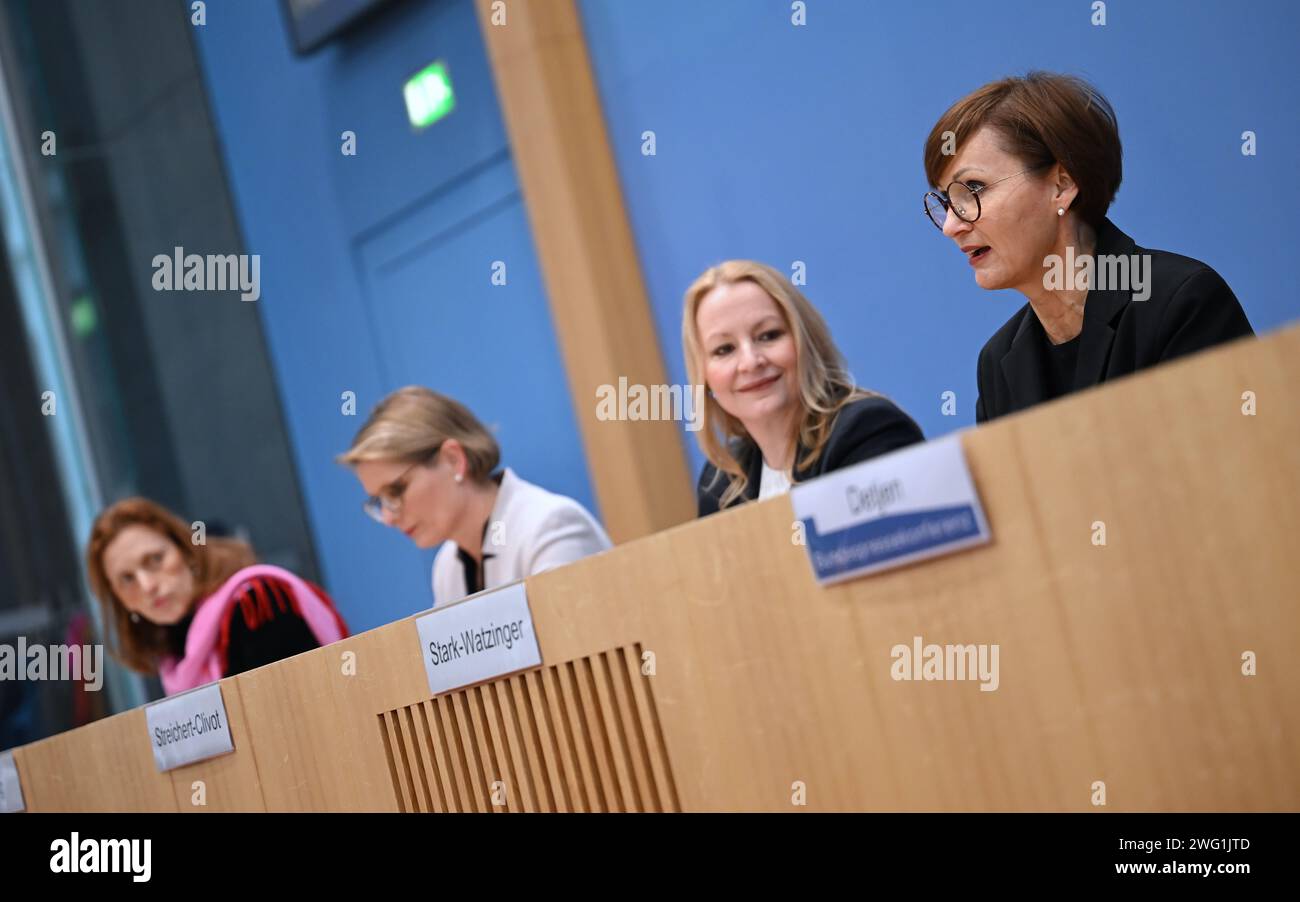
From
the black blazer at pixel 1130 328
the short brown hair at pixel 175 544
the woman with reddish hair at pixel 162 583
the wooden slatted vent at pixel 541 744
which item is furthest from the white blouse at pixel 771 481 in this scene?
the short brown hair at pixel 175 544

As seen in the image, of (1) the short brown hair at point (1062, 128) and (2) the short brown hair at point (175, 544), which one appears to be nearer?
(1) the short brown hair at point (1062, 128)

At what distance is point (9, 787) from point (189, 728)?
1.95 ft

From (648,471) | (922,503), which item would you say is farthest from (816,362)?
(922,503)

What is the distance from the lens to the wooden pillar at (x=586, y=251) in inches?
114

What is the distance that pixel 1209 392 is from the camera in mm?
738

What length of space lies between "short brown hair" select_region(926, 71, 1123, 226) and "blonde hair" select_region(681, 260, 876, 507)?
44 cm

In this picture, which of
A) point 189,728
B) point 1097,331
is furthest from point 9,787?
point 1097,331

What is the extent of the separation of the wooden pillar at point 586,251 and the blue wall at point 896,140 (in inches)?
2.1

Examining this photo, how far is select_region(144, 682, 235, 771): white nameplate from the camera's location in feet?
5.08

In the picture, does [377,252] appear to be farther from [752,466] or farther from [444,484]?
[752,466]

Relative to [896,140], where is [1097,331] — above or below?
below

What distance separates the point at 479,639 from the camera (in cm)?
122

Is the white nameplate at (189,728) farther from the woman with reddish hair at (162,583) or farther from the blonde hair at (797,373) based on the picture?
the woman with reddish hair at (162,583)
